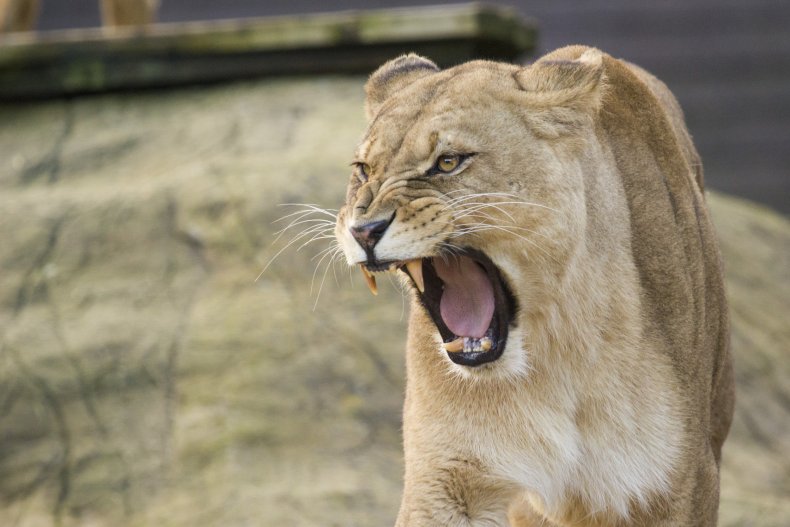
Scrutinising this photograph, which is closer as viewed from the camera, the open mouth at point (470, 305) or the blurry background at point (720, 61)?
the open mouth at point (470, 305)

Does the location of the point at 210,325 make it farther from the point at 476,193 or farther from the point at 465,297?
the point at 476,193

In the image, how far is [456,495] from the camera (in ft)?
10.7

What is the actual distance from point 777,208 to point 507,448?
7653 millimetres

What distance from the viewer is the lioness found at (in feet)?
9.73

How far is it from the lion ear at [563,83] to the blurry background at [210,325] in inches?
87.6

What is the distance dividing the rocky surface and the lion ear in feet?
6.78

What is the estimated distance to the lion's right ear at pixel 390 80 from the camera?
3.54 metres

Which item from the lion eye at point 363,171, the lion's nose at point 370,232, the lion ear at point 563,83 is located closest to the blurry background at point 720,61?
the lion ear at point 563,83

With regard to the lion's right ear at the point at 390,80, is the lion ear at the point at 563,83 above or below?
above

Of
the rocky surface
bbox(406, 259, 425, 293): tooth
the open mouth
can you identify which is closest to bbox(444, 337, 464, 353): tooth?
the open mouth

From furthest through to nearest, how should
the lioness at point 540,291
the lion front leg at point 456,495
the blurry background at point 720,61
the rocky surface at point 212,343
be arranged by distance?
1. the blurry background at point 720,61
2. the rocky surface at point 212,343
3. the lion front leg at point 456,495
4. the lioness at point 540,291

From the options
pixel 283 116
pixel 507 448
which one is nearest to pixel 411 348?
pixel 507 448

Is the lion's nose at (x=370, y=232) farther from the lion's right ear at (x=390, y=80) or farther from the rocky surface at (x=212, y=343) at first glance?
the rocky surface at (x=212, y=343)

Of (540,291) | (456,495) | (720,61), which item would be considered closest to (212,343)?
(456,495)
